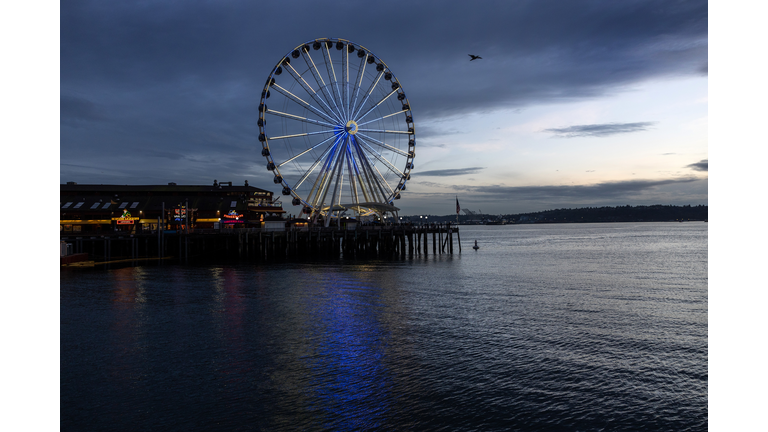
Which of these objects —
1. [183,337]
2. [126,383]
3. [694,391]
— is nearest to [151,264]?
[183,337]

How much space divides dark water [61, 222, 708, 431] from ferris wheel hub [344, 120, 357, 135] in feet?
91.3

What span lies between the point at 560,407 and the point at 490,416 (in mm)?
2213

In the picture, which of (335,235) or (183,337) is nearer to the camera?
(183,337)

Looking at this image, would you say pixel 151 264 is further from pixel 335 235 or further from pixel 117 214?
pixel 117 214

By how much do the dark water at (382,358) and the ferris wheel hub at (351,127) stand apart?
2784 centimetres

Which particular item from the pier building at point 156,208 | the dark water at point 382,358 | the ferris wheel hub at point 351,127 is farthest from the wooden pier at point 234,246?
the dark water at point 382,358

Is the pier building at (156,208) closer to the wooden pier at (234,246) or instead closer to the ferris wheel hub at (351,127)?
the wooden pier at (234,246)

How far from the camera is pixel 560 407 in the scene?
14.3 metres

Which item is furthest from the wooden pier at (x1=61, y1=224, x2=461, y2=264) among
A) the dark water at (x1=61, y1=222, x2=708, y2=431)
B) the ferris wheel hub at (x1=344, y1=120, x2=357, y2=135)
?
the dark water at (x1=61, y1=222, x2=708, y2=431)

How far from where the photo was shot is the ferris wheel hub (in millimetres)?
60225

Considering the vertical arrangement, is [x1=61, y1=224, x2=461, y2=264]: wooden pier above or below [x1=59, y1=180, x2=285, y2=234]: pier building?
below

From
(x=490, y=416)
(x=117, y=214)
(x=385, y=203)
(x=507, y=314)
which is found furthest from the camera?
(x=117, y=214)

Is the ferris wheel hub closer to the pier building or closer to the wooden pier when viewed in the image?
the wooden pier

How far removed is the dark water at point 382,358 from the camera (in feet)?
45.7
